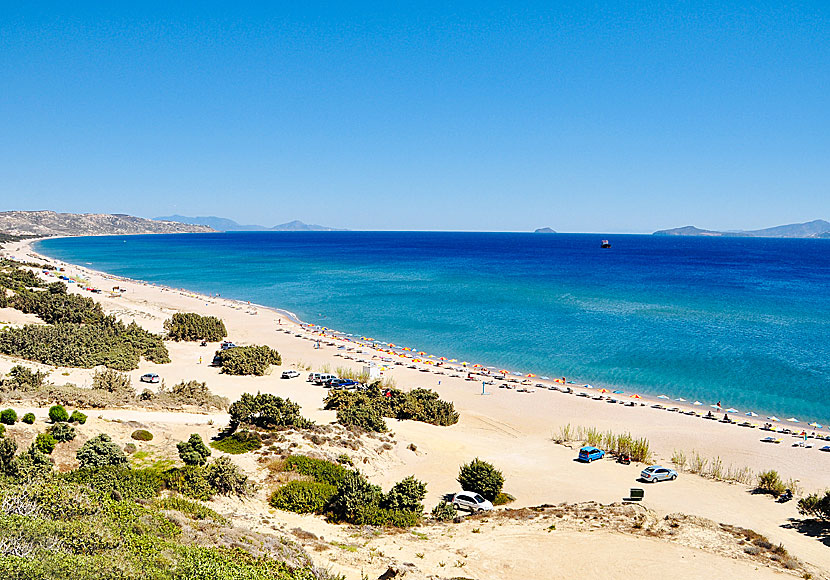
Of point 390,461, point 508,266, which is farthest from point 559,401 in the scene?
point 508,266

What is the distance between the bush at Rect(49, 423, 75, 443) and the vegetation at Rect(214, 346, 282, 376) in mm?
19569

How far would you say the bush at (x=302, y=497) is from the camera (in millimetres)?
18484

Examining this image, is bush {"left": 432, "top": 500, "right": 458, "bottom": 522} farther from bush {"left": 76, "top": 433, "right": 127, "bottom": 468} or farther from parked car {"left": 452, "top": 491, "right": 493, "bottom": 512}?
bush {"left": 76, "top": 433, "right": 127, "bottom": 468}

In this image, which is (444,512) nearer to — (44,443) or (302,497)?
(302,497)

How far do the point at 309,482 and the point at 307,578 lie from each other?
→ 8.84 m

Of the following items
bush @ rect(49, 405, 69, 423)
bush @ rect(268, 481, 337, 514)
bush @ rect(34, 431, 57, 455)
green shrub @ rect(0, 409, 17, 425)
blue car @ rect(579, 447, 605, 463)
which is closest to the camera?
bush @ rect(268, 481, 337, 514)

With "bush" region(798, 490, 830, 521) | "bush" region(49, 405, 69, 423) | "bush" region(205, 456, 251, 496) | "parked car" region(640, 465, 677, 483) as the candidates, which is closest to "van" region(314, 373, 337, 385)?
"bush" region(49, 405, 69, 423)

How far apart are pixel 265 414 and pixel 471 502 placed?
456 inches

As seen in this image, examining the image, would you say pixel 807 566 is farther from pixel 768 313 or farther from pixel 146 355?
pixel 768 313

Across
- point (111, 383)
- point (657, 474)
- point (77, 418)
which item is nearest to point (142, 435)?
point (77, 418)

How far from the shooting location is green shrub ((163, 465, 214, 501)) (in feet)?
57.7

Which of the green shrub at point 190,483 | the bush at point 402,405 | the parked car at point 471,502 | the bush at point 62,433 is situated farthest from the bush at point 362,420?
the bush at point 62,433

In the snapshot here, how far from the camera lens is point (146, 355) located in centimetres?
4200

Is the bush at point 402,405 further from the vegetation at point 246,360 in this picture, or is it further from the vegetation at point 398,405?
the vegetation at point 246,360
